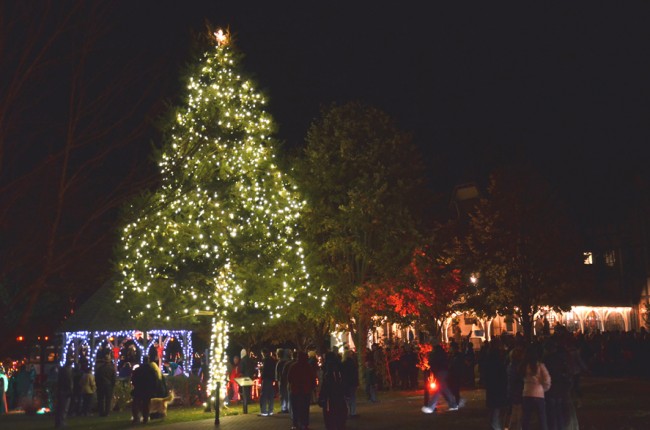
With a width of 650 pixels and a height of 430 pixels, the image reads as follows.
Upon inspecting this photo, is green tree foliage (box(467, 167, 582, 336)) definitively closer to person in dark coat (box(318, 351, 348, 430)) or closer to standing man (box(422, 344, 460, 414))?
standing man (box(422, 344, 460, 414))

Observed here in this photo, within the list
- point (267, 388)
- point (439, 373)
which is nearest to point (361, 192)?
point (267, 388)

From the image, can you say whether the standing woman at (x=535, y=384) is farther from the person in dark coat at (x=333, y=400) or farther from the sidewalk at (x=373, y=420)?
the sidewalk at (x=373, y=420)

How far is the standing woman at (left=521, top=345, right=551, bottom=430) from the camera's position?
14328 mm

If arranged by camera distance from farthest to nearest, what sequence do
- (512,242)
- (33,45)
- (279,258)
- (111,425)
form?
(512,242) → (279,258) → (111,425) → (33,45)

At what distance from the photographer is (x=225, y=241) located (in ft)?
85.5

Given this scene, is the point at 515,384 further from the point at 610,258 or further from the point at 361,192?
the point at 610,258

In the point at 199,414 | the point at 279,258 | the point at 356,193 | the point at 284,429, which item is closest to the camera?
the point at 284,429

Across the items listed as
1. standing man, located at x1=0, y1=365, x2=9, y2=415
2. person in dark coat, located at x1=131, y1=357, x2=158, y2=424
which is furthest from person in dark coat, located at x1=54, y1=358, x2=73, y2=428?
standing man, located at x1=0, y1=365, x2=9, y2=415

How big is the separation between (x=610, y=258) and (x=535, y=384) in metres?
44.5

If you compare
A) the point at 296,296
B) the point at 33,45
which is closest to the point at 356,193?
the point at 296,296

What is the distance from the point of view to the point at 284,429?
19.5m

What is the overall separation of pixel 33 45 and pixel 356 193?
90.2 feet

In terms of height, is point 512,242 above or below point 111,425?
above

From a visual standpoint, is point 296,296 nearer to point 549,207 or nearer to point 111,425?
point 111,425
